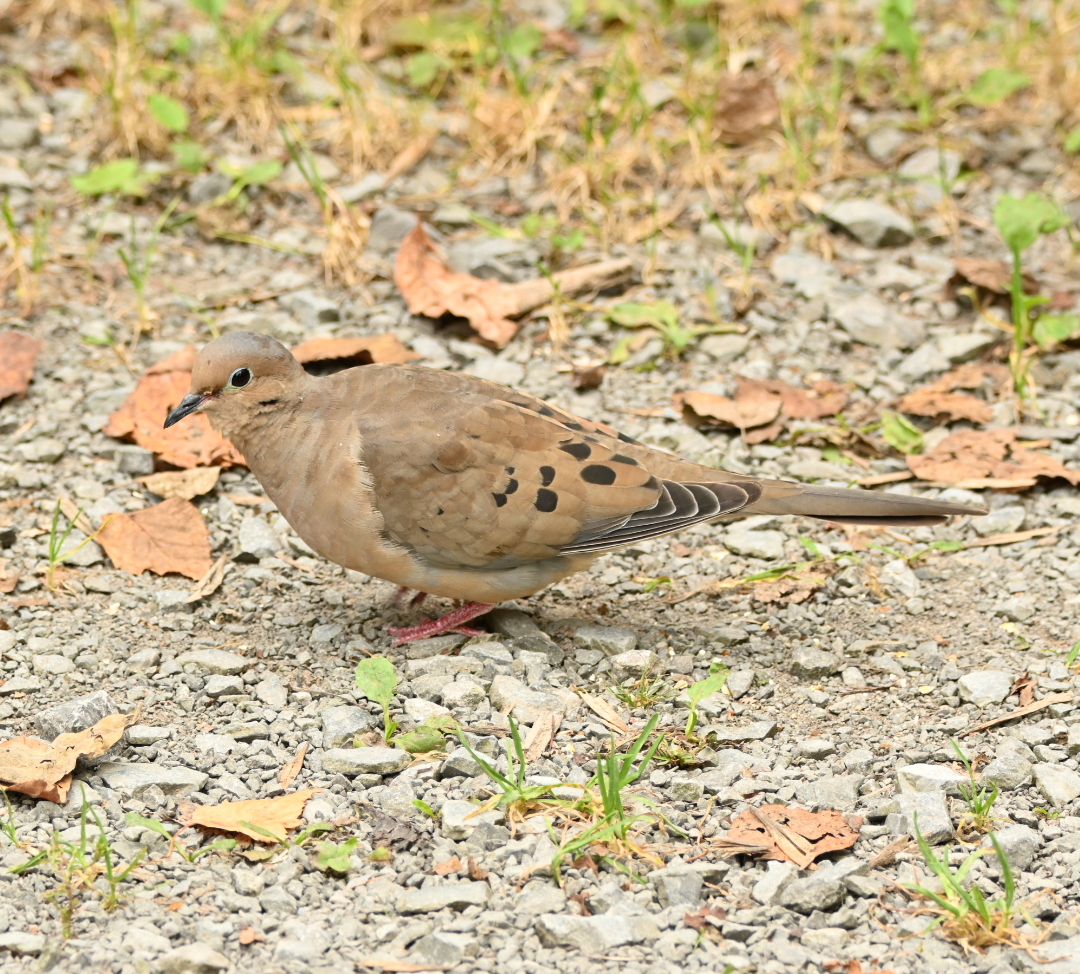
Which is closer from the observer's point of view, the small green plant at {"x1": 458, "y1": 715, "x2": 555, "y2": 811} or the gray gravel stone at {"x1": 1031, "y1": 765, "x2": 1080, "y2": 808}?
the small green plant at {"x1": 458, "y1": 715, "x2": 555, "y2": 811}

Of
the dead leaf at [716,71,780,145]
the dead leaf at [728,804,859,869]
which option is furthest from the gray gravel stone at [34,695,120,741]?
the dead leaf at [716,71,780,145]

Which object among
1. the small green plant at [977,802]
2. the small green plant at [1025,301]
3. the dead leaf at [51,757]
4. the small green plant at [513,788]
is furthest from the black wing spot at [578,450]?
the small green plant at [1025,301]

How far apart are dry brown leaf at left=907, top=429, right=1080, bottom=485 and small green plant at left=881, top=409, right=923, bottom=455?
0.07m

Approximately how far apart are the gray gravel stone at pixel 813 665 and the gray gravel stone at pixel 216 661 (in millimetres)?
1561

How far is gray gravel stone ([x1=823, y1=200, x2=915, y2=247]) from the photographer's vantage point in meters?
6.00

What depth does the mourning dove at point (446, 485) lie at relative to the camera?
386 centimetres

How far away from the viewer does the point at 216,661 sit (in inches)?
151

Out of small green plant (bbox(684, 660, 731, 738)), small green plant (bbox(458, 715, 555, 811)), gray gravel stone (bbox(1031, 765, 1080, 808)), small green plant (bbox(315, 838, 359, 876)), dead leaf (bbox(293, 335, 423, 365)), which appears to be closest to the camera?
small green plant (bbox(315, 838, 359, 876))

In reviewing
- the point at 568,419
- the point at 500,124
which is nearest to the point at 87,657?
the point at 568,419

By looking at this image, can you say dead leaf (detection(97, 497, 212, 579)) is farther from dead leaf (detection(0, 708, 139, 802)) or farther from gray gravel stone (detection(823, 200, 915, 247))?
gray gravel stone (detection(823, 200, 915, 247))

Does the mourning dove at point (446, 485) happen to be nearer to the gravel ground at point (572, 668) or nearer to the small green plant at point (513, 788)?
the gravel ground at point (572, 668)

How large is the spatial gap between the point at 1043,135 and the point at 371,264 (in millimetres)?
3329

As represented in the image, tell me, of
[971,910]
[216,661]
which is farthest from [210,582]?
[971,910]

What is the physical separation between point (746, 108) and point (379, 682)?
402 cm
